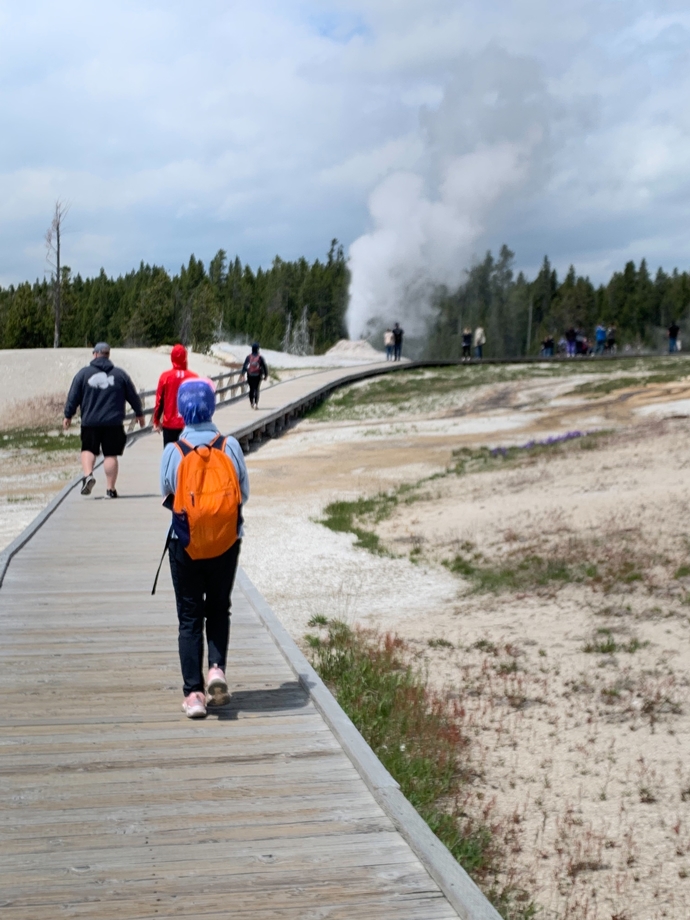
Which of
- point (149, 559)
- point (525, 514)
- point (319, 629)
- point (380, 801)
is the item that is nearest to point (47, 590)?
point (149, 559)

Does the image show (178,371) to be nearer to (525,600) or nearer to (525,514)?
(525,600)

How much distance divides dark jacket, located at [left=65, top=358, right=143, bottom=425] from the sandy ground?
2.67 m

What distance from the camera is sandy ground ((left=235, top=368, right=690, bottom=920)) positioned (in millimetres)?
6230

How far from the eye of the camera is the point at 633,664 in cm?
916

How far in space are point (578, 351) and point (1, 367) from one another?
28.4 metres

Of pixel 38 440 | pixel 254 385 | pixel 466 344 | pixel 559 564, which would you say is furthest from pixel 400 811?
pixel 466 344

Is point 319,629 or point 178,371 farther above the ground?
point 178,371

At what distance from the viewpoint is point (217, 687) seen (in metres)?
5.54

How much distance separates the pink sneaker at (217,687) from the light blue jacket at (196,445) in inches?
30.1

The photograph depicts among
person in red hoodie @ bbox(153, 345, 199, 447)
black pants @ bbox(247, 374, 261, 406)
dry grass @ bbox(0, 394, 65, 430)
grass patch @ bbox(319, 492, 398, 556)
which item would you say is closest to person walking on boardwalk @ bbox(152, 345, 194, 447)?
person in red hoodie @ bbox(153, 345, 199, 447)

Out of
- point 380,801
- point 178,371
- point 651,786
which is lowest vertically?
point 651,786

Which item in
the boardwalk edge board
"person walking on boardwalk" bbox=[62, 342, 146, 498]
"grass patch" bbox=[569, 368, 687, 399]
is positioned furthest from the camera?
"grass patch" bbox=[569, 368, 687, 399]

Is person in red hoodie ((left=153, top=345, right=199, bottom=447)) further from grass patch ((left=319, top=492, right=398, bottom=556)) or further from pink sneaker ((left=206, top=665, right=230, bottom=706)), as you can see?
pink sneaker ((left=206, top=665, right=230, bottom=706))

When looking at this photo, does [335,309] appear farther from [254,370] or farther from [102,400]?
[102,400]
